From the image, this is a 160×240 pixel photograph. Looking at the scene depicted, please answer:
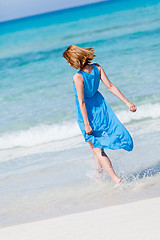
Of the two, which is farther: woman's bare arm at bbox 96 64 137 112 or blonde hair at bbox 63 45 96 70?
woman's bare arm at bbox 96 64 137 112

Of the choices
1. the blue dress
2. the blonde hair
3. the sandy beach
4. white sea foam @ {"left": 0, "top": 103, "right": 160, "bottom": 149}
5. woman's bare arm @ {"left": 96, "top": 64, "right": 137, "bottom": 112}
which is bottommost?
white sea foam @ {"left": 0, "top": 103, "right": 160, "bottom": 149}

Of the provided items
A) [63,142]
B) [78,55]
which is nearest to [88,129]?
[78,55]

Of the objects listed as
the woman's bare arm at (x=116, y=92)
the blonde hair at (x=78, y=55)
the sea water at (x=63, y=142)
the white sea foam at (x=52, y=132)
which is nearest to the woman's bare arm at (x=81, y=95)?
the blonde hair at (x=78, y=55)

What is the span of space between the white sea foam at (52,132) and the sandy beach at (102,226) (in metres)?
3.73

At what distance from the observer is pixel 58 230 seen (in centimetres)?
338

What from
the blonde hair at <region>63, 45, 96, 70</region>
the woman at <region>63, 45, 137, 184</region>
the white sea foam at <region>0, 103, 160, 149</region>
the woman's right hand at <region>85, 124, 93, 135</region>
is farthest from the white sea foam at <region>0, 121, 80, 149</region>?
the blonde hair at <region>63, 45, 96, 70</region>

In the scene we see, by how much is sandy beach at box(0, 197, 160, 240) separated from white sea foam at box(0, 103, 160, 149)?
3.73 metres

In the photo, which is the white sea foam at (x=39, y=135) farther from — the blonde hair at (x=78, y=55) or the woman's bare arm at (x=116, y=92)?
the blonde hair at (x=78, y=55)

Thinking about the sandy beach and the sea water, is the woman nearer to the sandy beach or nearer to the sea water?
the sea water

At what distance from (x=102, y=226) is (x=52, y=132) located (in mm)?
4641

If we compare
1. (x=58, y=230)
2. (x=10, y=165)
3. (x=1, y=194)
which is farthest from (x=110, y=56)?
(x=58, y=230)

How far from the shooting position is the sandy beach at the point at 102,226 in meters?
3.08

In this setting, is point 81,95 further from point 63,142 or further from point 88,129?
point 63,142

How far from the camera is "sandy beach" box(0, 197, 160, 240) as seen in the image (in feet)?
10.1
